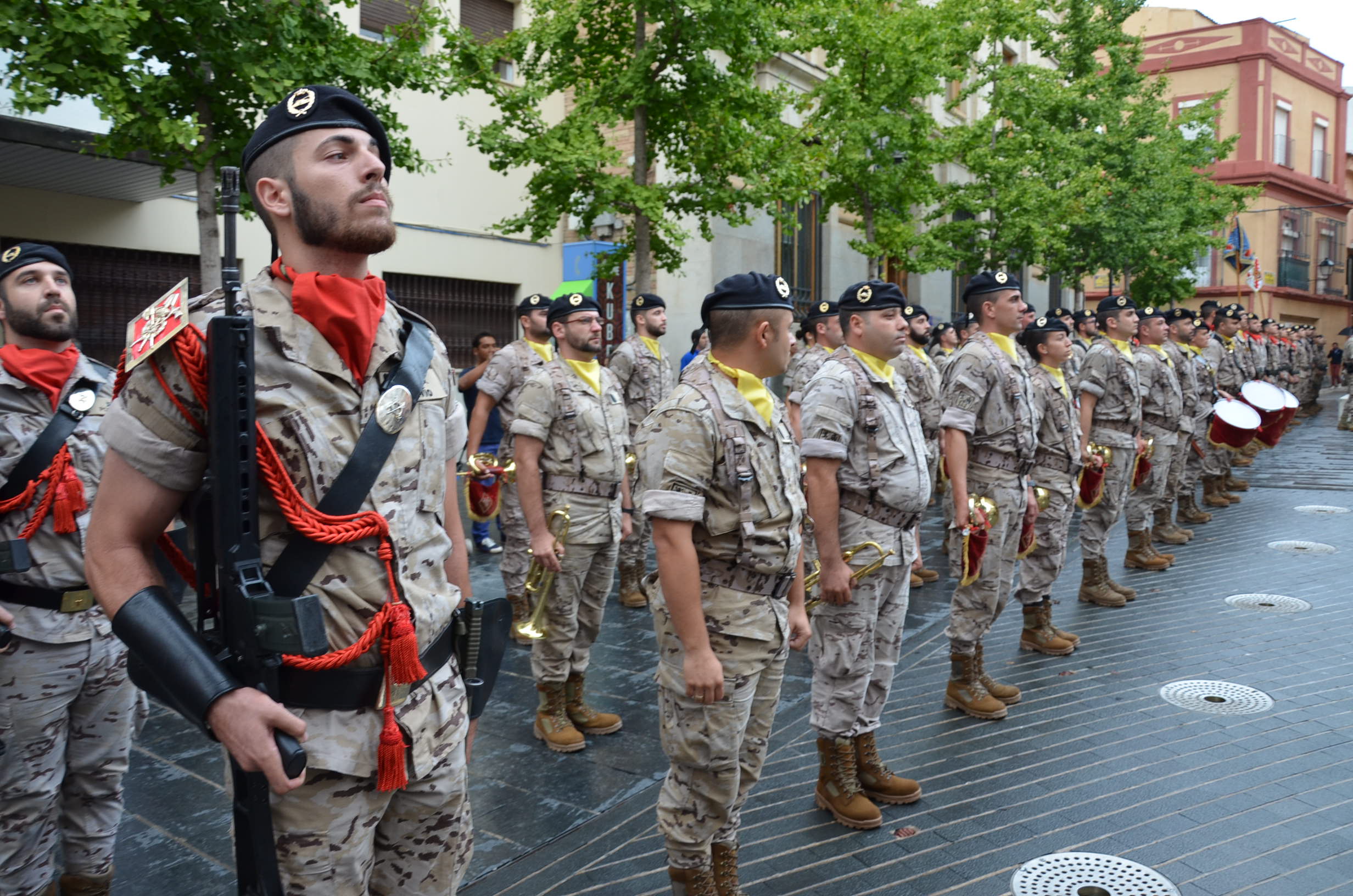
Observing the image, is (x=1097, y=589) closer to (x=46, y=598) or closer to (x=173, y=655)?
(x=46, y=598)

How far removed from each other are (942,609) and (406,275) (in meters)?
10.3

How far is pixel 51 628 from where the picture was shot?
3180 millimetres

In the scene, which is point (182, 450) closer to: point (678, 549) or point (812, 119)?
point (678, 549)

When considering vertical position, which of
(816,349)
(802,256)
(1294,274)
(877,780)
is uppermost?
(1294,274)

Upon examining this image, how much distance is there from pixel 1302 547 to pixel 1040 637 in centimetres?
527

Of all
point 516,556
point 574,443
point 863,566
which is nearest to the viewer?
point 863,566

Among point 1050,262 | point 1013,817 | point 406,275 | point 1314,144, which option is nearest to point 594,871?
point 1013,817

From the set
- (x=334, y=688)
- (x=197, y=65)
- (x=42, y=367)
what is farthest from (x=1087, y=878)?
(x=197, y=65)

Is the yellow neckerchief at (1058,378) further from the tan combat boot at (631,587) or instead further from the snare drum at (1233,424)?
the snare drum at (1233,424)

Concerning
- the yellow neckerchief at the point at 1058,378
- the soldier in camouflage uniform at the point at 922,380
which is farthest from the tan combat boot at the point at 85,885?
the soldier in camouflage uniform at the point at 922,380

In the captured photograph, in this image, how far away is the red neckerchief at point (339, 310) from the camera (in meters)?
2.04

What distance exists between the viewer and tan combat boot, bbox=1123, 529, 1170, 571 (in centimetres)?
916

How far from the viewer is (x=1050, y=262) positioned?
888 inches

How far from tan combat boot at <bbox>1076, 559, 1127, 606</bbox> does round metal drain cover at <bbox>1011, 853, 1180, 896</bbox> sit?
4411mm
